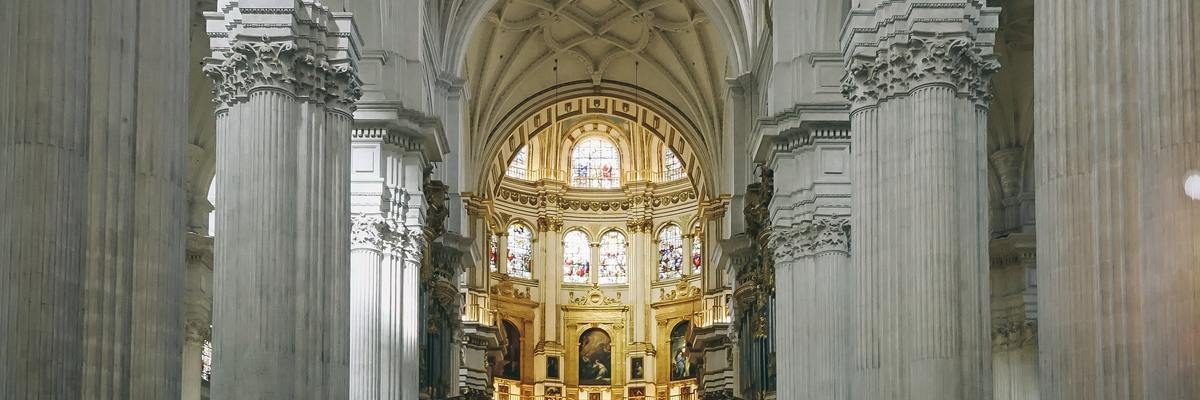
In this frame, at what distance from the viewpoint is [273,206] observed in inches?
845

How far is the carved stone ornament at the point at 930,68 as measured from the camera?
70.6 feet

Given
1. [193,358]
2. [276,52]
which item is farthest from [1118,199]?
[193,358]

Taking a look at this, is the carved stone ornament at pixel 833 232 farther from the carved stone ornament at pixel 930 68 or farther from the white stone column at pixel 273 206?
the white stone column at pixel 273 206

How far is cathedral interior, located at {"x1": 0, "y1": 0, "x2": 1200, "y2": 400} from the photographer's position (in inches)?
498

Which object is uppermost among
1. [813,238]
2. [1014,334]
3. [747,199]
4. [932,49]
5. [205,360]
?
[747,199]

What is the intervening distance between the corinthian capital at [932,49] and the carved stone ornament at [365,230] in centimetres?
1120

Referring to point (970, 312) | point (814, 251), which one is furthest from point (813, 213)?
point (970, 312)

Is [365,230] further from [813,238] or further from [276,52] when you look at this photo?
[276,52]

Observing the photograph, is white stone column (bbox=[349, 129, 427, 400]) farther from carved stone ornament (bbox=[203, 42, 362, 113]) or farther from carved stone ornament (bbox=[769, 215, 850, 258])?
carved stone ornament (bbox=[203, 42, 362, 113])

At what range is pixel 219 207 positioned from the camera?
21.8 meters

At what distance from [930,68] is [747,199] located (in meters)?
18.2

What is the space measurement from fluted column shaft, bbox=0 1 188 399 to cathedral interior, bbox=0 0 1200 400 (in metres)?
0.02

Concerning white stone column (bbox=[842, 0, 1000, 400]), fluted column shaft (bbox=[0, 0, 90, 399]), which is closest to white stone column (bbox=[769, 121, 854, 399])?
white stone column (bbox=[842, 0, 1000, 400])

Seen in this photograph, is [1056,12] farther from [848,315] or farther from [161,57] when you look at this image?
[848,315]
